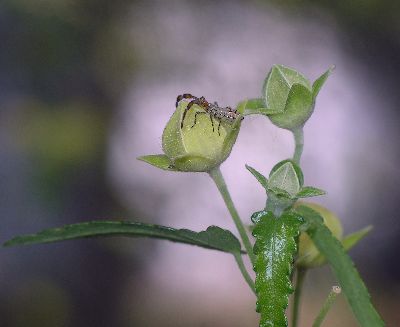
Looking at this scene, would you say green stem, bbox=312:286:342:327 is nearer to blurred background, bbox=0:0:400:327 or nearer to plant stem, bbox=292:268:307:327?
plant stem, bbox=292:268:307:327

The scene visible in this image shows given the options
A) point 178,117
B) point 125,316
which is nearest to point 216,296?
point 125,316

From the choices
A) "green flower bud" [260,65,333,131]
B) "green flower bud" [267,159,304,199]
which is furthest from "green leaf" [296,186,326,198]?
"green flower bud" [260,65,333,131]

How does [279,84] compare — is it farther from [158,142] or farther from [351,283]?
[158,142]

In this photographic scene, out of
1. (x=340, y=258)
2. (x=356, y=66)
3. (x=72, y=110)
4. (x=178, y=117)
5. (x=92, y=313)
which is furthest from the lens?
(x=356, y=66)

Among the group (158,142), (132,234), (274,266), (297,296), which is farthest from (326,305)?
(158,142)

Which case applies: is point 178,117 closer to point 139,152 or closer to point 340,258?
point 340,258

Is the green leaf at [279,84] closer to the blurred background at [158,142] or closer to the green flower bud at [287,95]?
the green flower bud at [287,95]
